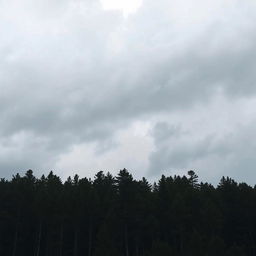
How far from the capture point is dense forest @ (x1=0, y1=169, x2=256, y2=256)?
237 ft

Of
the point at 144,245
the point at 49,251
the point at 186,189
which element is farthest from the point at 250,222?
the point at 49,251

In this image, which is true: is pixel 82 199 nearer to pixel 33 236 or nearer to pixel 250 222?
pixel 33 236

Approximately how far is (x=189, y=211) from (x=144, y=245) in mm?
11063

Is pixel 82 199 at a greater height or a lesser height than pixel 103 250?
greater

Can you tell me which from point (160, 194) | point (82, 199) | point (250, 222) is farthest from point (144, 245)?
point (250, 222)

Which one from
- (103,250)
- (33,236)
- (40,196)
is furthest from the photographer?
(33,236)

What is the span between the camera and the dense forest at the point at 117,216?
2844 inches

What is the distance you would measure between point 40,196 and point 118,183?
1339cm

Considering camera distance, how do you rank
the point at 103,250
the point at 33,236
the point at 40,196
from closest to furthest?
1. the point at 103,250
2. the point at 40,196
3. the point at 33,236

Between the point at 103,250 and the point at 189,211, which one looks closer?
the point at 103,250

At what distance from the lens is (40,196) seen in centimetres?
7275

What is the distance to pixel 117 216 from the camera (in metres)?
71.8

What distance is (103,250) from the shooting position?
56.4 m

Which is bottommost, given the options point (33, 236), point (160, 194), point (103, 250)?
point (103, 250)
